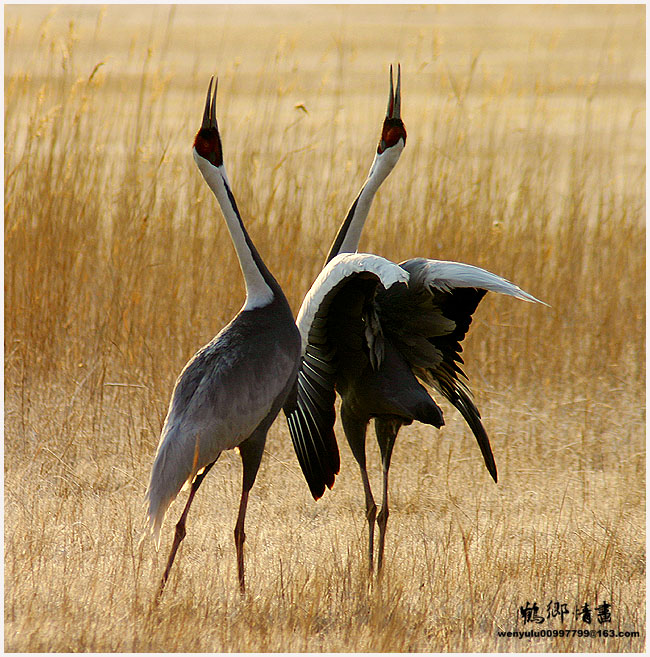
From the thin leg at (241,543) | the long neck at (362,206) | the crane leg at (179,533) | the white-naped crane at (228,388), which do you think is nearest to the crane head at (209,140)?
the white-naped crane at (228,388)

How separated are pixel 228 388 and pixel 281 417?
199 cm

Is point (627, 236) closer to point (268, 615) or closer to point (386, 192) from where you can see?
point (386, 192)

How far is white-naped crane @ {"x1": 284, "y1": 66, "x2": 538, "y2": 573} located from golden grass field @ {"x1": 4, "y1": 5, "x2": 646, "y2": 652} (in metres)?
0.41

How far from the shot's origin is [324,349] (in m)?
3.74

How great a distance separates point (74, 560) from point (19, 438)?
53.2 inches

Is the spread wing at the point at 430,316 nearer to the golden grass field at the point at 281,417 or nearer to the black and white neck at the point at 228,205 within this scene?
the black and white neck at the point at 228,205

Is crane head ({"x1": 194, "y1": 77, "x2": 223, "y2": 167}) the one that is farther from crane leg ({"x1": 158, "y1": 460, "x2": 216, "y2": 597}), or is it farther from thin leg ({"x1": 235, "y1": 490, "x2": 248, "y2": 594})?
thin leg ({"x1": 235, "y1": 490, "x2": 248, "y2": 594})

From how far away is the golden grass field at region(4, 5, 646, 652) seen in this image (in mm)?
3406

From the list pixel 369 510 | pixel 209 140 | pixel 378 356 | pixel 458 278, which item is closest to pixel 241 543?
pixel 369 510

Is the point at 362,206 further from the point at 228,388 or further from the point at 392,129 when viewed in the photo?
the point at 228,388

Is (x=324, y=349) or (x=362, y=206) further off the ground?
(x=362, y=206)

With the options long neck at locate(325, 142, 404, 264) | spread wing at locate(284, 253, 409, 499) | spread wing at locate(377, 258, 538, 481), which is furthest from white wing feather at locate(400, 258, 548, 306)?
long neck at locate(325, 142, 404, 264)

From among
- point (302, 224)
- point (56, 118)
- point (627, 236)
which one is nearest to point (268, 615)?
point (302, 224)

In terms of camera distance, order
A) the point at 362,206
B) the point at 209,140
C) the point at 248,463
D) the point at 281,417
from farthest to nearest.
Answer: the point at 281,417
the point at 362,206
the point at 209,140
the point at 248,463
